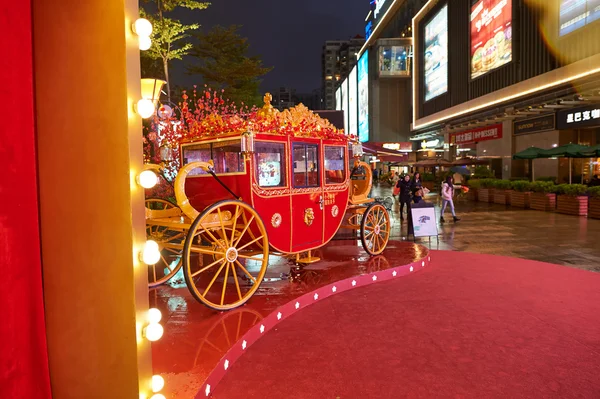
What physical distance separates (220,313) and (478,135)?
2653 centimetres

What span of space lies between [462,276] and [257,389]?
4.60 metres

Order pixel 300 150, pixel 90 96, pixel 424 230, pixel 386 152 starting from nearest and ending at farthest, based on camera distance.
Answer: pixel 90 96 → pixel 300 150 → pixel 424 230 → pixel 386 152

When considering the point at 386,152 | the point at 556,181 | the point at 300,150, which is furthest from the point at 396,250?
the point at 556,181

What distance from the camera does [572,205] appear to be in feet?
49.5

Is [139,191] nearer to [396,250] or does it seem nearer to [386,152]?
[396,250]

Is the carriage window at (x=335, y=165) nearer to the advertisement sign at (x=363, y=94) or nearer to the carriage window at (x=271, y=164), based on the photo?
the carriage window at (x=271, y=164)

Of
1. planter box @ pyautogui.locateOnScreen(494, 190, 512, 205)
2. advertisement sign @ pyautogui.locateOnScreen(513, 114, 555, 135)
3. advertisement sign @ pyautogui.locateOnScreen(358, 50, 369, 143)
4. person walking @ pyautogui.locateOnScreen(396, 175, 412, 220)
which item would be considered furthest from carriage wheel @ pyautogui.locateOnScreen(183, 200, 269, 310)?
advertisement sign @ pyautogui.locateOnScreen(358, 50, 369, 143)

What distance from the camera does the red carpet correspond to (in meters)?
3.49

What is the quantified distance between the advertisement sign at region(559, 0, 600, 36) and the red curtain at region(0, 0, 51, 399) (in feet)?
62.9

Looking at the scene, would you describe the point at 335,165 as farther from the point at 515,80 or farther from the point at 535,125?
the point at 535,125

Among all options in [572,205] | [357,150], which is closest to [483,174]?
[572,205]

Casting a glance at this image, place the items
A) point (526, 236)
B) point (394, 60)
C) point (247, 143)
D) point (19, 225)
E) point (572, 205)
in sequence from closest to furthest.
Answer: point (19, 225) < point (247, 143) < point (526, 236) < point (572, 205) < point (394, 60)

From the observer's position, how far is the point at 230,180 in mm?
5352

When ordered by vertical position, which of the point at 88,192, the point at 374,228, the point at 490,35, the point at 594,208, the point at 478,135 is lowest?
the point at 594,208
